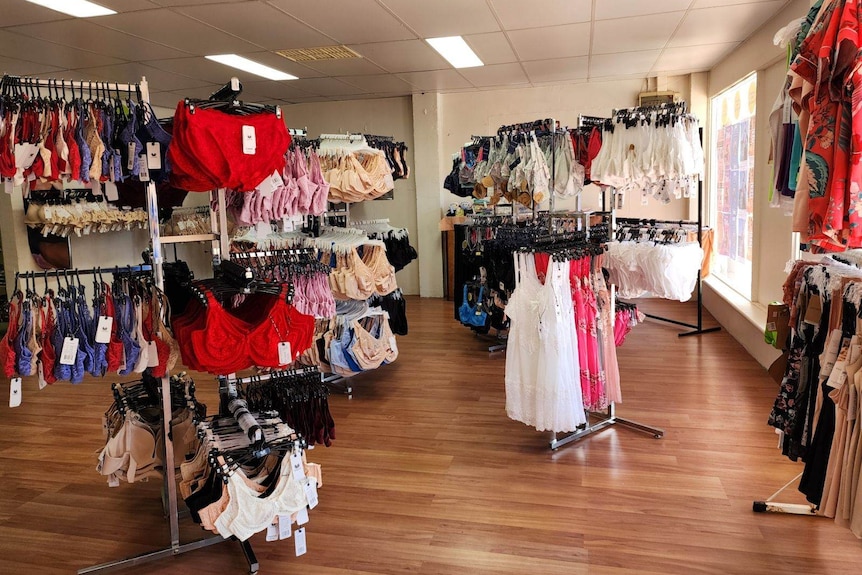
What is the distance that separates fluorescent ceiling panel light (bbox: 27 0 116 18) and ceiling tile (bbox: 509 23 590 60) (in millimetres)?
3338

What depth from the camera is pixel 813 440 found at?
2.28m

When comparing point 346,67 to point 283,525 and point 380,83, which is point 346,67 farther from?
point 283,525

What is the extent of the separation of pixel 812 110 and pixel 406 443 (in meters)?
2.98

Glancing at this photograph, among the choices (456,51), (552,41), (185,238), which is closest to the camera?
(185,238)

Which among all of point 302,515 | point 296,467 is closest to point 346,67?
point 296,467

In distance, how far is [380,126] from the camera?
9.33m

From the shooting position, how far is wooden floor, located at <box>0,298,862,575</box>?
2.75 m

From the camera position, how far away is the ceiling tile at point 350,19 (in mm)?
4551

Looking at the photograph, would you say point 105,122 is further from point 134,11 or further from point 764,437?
point 764,437

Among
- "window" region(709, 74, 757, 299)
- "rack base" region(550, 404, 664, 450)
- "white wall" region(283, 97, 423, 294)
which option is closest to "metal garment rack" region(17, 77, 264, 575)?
"rack base" region(550, 404, 664, 450)

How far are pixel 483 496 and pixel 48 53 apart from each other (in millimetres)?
5567

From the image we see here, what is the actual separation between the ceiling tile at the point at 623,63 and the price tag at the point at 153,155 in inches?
213

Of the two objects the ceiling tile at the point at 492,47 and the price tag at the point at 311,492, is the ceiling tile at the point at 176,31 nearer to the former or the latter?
the ceiling tile at the point at 492,47

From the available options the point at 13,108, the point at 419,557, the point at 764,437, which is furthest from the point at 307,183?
the point at 764,437
